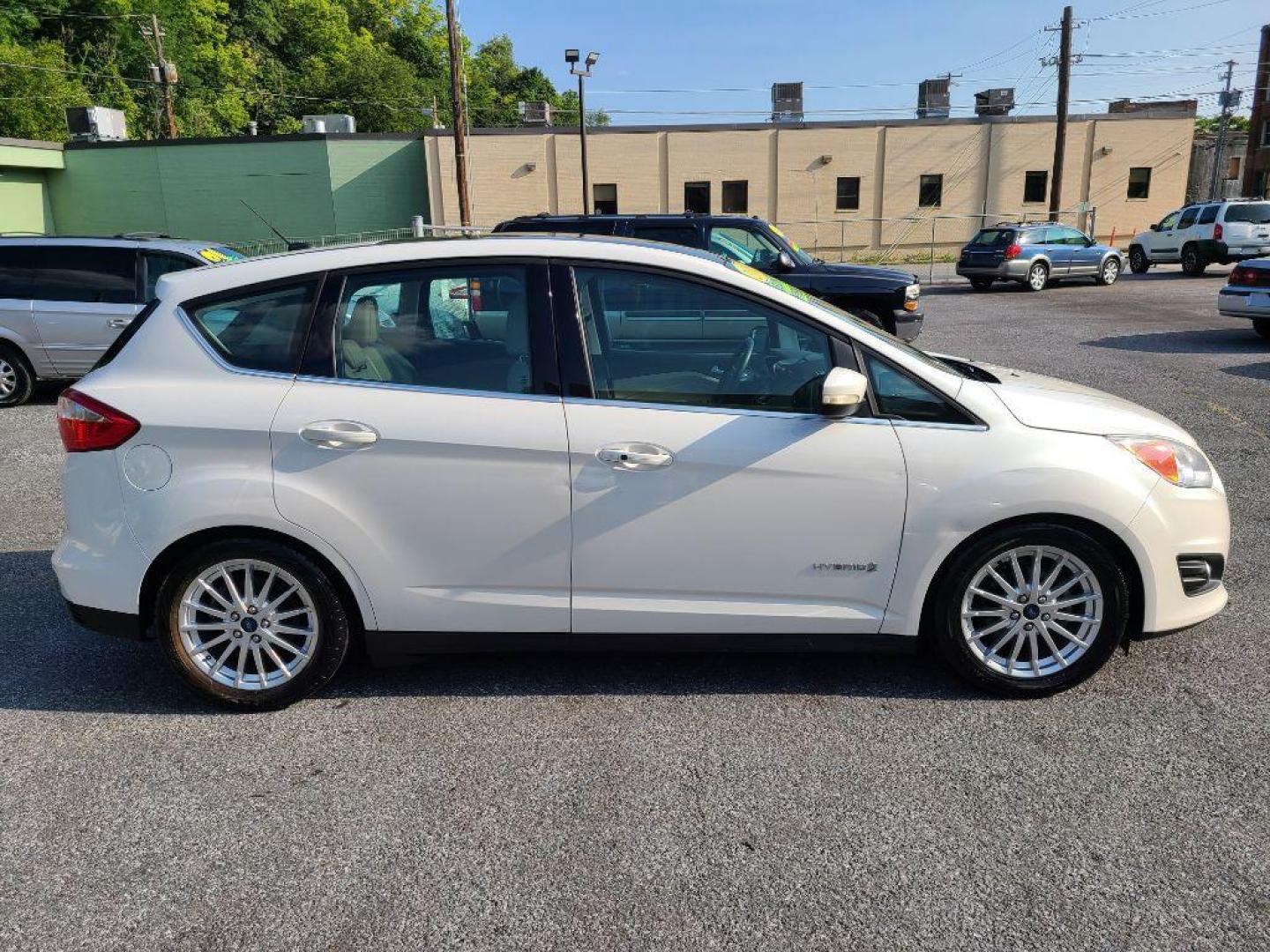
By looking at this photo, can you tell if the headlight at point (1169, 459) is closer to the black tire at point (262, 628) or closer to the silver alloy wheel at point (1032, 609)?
the silver alloy wheel at point (1032, 609)

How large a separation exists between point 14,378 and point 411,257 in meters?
8.85

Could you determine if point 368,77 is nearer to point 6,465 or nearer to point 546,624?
point 6,465

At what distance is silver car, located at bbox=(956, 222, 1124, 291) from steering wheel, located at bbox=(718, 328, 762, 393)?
22564 mm

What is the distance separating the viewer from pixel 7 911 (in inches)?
106

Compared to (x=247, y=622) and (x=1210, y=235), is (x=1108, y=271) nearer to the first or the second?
(x=1210, y=235)

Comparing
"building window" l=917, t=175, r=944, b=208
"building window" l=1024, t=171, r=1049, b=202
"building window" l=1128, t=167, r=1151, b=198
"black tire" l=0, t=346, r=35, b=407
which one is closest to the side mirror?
"black tire" l=0, t=346, r=35, b=407

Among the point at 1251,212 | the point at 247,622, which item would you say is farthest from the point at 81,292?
the point at 1251,212

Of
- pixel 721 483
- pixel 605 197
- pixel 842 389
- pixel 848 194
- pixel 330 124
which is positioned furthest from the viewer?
pixel 848 194

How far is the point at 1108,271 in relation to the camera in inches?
998

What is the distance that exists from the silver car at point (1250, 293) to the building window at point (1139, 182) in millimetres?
32817

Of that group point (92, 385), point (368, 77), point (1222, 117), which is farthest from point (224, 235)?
point (1222, 117)

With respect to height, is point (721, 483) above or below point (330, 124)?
below

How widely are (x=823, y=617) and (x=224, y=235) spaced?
128 feet

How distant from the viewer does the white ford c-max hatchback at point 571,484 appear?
11.8ft
